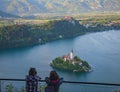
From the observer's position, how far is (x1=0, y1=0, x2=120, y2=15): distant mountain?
27.0 feet

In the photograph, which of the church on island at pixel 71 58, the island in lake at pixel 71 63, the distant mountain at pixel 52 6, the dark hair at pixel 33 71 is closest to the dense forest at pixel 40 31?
the distant mountain at pixel 52 6

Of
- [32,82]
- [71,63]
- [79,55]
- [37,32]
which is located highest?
[37,32]

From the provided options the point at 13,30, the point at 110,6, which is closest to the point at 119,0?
the point at 110,6

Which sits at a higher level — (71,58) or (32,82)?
(71,58)

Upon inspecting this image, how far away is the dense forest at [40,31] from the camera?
26.3 ft

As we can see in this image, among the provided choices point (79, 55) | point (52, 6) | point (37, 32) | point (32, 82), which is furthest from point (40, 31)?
point (32, 82)

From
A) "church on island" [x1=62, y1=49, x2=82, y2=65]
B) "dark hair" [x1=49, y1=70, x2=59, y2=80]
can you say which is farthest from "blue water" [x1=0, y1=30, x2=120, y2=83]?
"dark hair" [x1=49, y1=70, x2=59, y2=80]

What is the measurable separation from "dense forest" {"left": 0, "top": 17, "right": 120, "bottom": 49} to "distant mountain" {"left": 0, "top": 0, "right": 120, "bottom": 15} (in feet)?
1.13

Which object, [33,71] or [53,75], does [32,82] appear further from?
[53,75]

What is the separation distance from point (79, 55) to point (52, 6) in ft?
4.83

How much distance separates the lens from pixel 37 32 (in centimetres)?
848

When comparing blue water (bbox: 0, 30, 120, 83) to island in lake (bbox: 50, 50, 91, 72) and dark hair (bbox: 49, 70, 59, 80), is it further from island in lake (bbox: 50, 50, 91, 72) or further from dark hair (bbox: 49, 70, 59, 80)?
dark hair (bbox: 49, 70, 59, 80)

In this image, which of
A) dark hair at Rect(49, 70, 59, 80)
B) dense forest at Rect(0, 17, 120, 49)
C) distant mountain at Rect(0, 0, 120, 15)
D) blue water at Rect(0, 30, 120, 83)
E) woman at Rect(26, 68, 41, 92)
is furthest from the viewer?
distant mountain at Rect(0, 0, 120, 15)

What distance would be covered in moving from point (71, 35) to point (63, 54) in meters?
0.76
